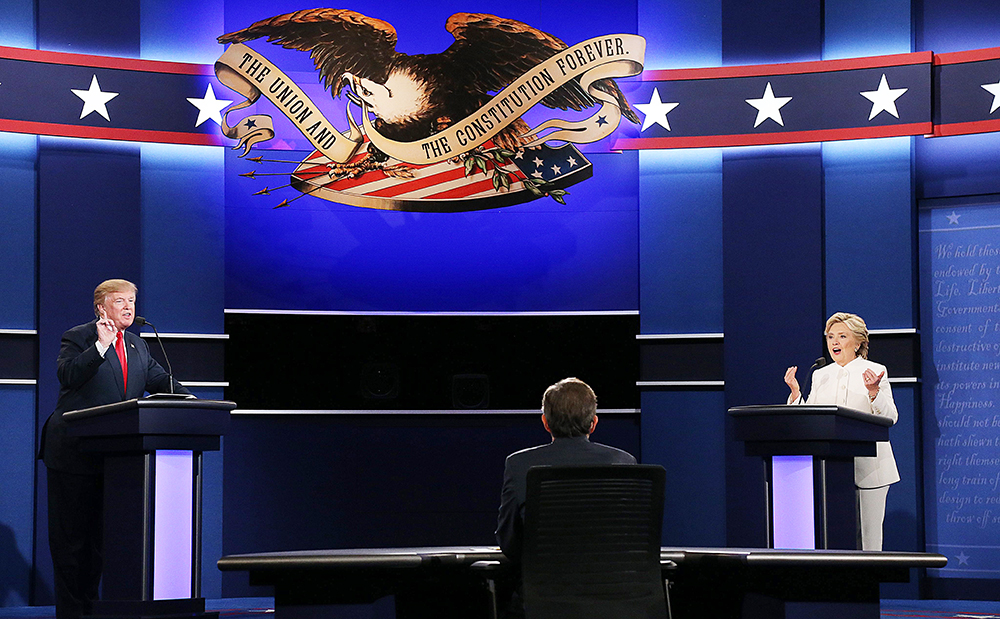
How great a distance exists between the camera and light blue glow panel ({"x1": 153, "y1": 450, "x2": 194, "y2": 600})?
3.71 meters

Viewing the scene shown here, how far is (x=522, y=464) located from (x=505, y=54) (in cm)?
384

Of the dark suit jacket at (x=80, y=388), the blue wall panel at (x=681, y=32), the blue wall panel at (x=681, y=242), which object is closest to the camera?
the dark suit jacket at (x=80, y=388)

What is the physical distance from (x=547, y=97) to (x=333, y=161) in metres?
1.38

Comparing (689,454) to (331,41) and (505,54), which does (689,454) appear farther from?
(331,41)

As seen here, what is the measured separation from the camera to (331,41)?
6.00m

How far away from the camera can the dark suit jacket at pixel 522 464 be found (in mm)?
2725

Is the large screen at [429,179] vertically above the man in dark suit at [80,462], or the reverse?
the large screen at [429,179]

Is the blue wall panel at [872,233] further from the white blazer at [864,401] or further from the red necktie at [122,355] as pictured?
the red necktie at [122,355]

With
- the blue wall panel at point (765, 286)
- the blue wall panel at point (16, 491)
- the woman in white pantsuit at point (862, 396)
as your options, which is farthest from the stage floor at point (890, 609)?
the blue wall panel at point (765, 286)

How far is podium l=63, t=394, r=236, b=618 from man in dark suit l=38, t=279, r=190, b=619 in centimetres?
34

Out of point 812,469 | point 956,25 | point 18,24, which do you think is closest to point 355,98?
point 18,24

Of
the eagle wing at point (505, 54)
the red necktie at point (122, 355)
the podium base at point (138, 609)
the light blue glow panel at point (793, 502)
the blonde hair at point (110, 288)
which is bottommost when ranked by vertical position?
the podium base at point (138, 609)

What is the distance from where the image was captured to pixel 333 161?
5961mm

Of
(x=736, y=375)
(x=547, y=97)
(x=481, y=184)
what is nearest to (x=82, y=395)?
(x=481, y=184)
